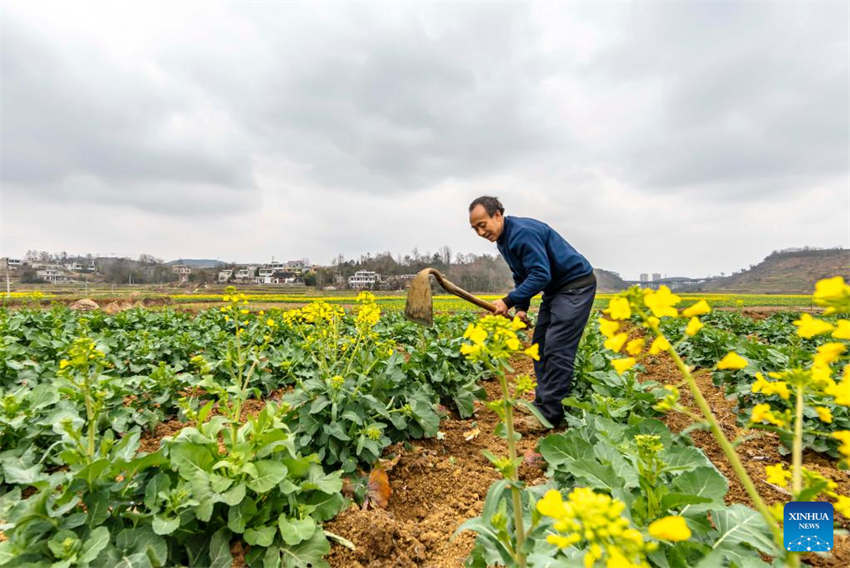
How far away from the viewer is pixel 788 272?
98188mm

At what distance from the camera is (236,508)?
1.84m

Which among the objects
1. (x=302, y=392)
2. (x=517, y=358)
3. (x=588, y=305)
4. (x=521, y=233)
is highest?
(x=521, y=233)

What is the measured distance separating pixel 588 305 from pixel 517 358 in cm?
377

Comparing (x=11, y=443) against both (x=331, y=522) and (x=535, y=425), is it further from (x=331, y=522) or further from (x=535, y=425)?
(x=535, y=425)

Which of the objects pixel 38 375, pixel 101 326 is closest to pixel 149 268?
pixel 101 326

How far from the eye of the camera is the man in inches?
147

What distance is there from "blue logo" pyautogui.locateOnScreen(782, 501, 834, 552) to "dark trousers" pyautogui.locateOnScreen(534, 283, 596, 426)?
9.00 feet

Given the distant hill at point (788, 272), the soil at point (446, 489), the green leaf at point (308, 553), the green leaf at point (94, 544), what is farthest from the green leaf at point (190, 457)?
the distant hill at point (788, 272)

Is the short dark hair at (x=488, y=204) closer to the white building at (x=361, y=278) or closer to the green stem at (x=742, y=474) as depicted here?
the green stem at (x=742, y=474)

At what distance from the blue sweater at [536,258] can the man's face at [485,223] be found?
0.11m

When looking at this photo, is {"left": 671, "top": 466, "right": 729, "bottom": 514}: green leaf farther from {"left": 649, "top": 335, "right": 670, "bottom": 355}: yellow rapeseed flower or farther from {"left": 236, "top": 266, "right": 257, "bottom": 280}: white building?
{"left": 236, "top": 266, "right": 257, "bottom": 280}: white building

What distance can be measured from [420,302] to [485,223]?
0.98 metres

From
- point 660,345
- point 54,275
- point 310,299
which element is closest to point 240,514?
point 660,345

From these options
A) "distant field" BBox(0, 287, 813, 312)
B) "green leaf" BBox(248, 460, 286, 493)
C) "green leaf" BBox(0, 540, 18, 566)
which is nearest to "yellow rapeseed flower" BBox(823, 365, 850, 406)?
"green leaf" BBox(248, 460, 286, 493)
